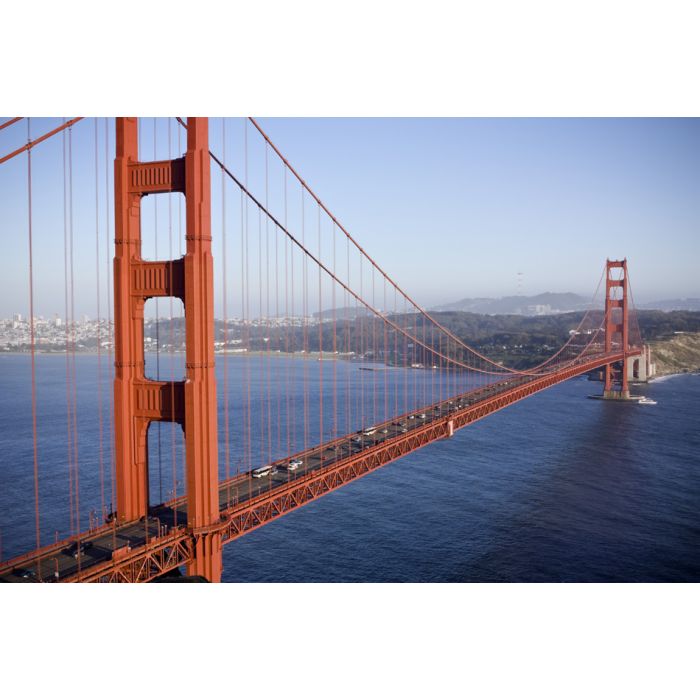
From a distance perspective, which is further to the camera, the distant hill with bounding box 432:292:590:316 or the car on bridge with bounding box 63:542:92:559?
the distant hill with bounding box 432:292:590:316

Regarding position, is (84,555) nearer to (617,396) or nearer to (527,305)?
(617,396)

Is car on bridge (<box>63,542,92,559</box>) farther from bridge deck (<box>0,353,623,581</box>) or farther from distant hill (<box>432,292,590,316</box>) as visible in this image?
distant hill (<box>432,292,590,316</box>)

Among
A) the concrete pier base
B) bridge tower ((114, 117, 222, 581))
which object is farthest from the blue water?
the concrete pier base

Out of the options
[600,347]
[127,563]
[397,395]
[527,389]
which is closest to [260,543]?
[127,563]

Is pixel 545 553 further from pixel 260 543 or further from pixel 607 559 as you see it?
pixel 260 543

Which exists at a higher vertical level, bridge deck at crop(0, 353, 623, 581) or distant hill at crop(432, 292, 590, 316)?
distant hill at crop(432, 292, 590, 316)
